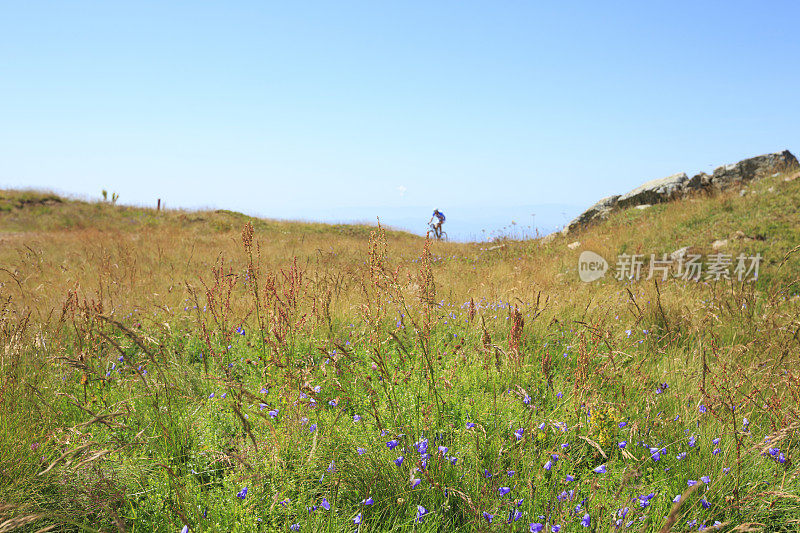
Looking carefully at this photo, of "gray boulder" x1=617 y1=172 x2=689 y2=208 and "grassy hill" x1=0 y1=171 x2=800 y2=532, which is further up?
"gray boulder" x1=617 y1=172 x2=689 y2=208

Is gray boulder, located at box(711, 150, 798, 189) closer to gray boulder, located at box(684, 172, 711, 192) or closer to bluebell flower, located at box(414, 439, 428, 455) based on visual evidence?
gray boulder, located at box(684, 172, 711, 192)

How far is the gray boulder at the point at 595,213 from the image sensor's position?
49.0ft

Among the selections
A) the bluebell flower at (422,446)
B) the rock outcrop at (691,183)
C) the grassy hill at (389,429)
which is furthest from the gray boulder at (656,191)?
the bluebell flower at (422,446)

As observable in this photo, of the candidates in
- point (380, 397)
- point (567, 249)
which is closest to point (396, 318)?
point (380, 397)

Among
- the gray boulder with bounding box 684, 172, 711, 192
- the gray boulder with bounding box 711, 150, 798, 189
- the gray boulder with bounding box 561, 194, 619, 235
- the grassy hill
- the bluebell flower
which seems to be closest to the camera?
the grassy hill

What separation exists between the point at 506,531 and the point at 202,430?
187 centimetres

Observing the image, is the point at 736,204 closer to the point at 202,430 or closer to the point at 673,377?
the point at 673,377

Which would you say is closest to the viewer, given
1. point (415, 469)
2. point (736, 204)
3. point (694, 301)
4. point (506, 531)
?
point (506, 531)

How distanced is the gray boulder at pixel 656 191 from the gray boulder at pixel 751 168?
1.21 metres

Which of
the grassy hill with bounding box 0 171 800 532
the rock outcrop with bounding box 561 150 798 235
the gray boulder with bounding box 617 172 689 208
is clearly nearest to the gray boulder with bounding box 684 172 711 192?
the rock outcrop with bounding box 561 150 798 235

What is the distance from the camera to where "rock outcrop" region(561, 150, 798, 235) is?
1427 cm

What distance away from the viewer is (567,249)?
10.7 meters

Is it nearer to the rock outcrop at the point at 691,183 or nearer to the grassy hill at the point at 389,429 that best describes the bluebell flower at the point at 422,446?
the grassy hill at the point at 389,429

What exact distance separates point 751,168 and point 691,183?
2.64 meters
